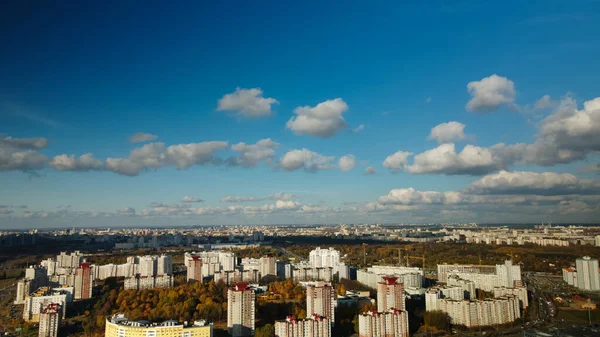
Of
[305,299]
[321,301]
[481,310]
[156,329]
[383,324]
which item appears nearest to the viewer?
[156,329]

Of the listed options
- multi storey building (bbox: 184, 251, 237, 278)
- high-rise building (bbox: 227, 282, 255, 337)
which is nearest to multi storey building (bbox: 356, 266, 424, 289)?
multi storey building (bbox: 184, 251, 237, 278)

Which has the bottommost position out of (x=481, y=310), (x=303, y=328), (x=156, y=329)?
(x=481, y=310)

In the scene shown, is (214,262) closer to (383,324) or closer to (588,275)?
(383,324)

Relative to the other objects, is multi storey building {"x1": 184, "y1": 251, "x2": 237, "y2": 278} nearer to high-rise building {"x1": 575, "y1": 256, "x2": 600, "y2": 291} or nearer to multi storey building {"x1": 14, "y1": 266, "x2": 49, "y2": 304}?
multi storey building {"x1": 14, "y1": 266, "x2": 49, "y2": 304}

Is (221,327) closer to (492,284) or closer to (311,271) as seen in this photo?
(311,271)

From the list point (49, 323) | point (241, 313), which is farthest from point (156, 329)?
point (49, 323)


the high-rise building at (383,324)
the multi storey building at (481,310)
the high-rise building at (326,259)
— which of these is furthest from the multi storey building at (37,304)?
the high-rise building at (326,259)
